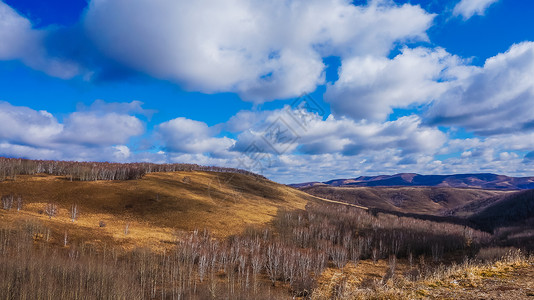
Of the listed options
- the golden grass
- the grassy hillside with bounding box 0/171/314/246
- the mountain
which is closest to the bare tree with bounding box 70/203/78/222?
the grassy hillside with bounding box 0/171/314/246

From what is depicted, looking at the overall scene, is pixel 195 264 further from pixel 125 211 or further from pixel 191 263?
pixel 125 211

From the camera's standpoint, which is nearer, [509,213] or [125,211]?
[125,211]

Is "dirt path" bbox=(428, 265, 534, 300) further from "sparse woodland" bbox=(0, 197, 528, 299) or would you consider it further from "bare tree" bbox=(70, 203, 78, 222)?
"bare tree" bbox=(70, 203, 78, 222)

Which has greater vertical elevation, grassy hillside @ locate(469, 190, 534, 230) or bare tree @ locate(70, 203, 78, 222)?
bare tree @ locate(70, 203, 78, 222)

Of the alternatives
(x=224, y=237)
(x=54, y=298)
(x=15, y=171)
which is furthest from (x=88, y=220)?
(x=15, y=171)

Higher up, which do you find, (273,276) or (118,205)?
(118,205)

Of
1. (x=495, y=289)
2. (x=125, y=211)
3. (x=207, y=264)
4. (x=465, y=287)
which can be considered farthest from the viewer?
(x=125, y=211)

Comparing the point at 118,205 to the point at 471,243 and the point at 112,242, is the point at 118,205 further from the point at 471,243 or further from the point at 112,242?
the point at 471,243

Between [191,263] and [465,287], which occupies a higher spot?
[465,287]

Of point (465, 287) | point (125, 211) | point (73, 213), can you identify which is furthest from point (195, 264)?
point (125, 211)

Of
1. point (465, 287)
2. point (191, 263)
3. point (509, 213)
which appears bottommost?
point (509, 213)

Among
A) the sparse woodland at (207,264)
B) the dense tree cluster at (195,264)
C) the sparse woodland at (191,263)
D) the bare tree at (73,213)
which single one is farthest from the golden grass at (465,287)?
the bare tree at (73,213)

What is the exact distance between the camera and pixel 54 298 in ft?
40.3

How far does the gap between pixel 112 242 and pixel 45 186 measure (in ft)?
132
